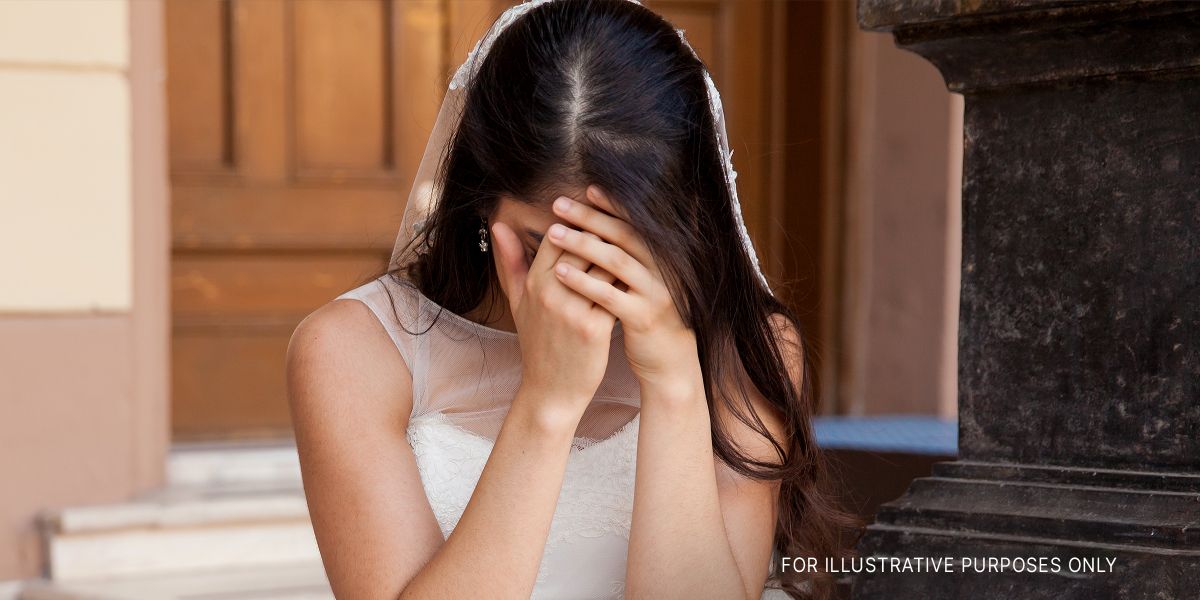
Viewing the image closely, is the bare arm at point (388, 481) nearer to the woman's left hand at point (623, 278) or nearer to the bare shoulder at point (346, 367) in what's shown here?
the bare shoulder at point (346, 367)

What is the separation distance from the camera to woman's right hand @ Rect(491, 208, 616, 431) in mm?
1340

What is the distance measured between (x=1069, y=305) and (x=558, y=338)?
0.53 metres

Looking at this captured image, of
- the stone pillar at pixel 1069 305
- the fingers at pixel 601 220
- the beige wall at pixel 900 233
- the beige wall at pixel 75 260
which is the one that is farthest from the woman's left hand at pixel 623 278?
the beige wall at pixel 900 233

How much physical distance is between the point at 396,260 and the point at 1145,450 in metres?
1.07

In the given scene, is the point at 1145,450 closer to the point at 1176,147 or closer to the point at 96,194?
the point at 1176,147

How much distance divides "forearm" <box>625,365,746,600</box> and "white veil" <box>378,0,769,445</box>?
0.26 m

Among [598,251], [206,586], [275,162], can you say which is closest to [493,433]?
[598,251]

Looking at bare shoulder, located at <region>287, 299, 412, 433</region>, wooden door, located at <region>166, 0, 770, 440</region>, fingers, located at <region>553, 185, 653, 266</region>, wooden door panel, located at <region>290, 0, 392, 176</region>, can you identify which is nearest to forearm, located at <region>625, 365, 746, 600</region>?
fingers, located at <region>553, 185, 653, 266</region>

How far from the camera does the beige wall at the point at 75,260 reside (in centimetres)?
291

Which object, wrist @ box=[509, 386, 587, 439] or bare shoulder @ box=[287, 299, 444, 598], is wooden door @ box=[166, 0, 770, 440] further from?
wrist @ box=[509, 386, 587, 439]

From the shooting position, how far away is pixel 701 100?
145cm

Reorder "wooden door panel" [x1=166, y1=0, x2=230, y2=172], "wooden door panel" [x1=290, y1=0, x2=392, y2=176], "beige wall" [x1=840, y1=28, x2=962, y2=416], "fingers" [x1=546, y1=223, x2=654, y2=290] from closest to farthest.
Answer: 1. "fingers" [x1=546, y1=223, x2=654, y2=290]
2. "wooden door panel" [x1=166, y1=0, x2=230, y2=172]
3. "wooden door panel" [x1=290, y1=0, x2=392, y2=176]
4. "beige wall" [x1=840, y1=28, x2=962, y2=416]

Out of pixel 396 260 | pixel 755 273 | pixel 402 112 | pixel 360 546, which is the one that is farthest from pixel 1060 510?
pixel 402 112

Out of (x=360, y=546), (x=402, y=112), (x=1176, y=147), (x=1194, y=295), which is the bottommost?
(x=360, y=546)
